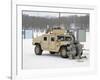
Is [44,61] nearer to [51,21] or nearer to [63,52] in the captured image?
[63,52]

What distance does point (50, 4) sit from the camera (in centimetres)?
208

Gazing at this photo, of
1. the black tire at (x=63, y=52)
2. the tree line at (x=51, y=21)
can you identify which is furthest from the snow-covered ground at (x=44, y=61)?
the tree line at (x=51, y=21)

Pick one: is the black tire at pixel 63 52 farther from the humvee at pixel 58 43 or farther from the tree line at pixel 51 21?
the tree line at pixel 51 21

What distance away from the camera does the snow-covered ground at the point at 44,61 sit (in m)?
2.03

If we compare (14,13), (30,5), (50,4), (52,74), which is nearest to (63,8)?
(50,4)

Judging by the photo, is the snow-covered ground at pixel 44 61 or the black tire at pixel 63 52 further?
the black tire at pixel 63 52

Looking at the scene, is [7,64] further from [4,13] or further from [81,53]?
[81,53]

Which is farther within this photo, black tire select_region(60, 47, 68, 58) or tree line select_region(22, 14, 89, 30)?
black tire select_region(60, 47, 68, 58)

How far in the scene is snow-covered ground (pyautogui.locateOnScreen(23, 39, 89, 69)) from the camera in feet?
6.66

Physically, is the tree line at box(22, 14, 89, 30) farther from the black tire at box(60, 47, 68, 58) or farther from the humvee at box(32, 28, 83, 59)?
the black tire at box(60, 47, 68, 58)

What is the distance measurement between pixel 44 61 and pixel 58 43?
0.76ft

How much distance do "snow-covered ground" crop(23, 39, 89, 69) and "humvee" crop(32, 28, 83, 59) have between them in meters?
0.05

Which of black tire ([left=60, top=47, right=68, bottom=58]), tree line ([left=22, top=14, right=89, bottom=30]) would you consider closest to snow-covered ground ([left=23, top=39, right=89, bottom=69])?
black tire ([left=60, top=47, right=68, bottom=58])

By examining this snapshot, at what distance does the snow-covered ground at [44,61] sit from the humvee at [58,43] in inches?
1.8
